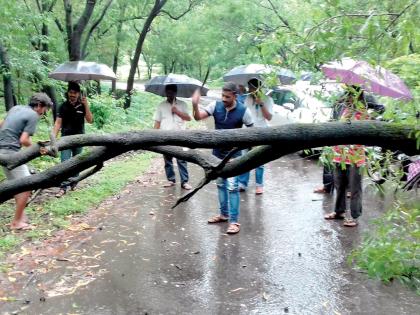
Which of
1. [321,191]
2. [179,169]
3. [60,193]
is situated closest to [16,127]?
[60,193]

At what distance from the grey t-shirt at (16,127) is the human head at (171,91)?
8.66 ft

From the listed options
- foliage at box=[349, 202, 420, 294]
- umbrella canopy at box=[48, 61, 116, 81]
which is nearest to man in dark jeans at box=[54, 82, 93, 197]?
umbrella canopy at box=[48, 61, 116, 81]

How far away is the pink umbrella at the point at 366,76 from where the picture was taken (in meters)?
2.80

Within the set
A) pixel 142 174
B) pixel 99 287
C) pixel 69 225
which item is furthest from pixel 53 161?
pixel 99 287

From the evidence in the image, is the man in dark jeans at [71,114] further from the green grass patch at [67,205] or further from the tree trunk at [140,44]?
the tree trunk at [140,44]

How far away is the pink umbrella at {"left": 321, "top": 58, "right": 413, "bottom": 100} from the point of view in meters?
2.80

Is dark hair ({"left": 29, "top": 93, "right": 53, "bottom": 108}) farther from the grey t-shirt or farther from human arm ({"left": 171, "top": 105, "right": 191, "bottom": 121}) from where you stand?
human arm ({"left": 171, "top": 105, "right": 191, "bottom": 121})

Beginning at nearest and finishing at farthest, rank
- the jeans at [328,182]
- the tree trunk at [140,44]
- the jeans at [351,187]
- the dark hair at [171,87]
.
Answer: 1. the jeans at [351,187]
2. the dark hair at [171,87]
3. the jeans at [328,182]
4. the tree trunk at [140,44]

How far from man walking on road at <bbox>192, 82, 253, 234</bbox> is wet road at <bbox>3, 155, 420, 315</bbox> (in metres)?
0.25

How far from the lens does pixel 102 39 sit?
22641mm

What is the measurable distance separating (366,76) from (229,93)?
153 inches

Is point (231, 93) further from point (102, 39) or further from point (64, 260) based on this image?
point (102, 39)

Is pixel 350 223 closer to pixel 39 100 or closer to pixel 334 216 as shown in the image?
pixel 334 216

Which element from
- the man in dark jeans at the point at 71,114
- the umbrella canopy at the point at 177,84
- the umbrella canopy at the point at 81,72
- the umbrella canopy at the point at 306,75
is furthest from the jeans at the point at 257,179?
the umbrella canopy at the point at 306,75
